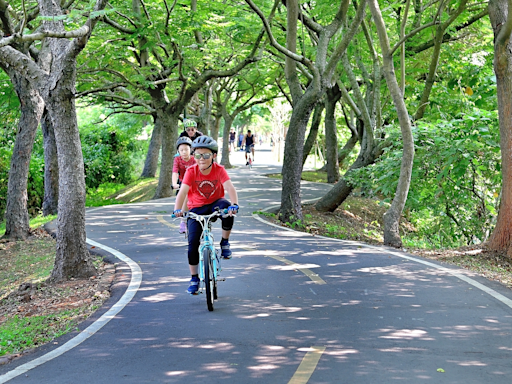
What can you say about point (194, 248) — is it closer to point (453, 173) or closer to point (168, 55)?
point (453, 173)

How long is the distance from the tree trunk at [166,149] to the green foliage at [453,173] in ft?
29.2

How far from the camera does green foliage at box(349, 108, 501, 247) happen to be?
44.5ft

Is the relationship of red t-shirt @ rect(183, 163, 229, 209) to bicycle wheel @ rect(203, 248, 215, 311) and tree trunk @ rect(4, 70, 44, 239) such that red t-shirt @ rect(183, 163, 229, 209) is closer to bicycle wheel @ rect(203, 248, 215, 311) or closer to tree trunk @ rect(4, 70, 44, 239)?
bicycle wheel @ rect(203, 248, 215, 311)

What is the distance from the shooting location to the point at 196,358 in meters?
5.58

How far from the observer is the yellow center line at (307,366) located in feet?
16.3

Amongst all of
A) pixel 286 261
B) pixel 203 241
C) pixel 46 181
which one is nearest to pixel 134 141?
pixel 46 181

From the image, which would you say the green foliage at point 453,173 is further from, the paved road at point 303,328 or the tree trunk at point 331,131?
the tree trunk at point 331,131

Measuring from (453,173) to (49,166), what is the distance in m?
11.1

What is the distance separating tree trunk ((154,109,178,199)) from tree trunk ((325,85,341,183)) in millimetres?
6649

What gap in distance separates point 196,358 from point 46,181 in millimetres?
14257

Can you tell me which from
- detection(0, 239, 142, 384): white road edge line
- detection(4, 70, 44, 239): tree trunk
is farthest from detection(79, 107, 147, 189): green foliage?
detection(0, 239, 142, 384): white road edge line

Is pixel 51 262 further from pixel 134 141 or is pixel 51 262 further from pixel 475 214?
pixel 134 141

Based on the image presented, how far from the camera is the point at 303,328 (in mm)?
6469

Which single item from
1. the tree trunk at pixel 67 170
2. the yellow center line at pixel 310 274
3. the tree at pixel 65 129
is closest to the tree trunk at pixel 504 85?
the yellow center line at pixel 310 274
